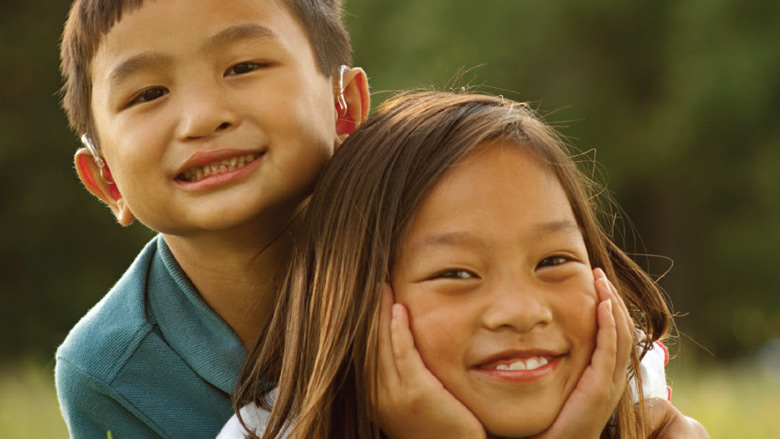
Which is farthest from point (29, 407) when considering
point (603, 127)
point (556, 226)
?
point (603, 127)

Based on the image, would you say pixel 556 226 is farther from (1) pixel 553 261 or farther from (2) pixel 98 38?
(2) pixel 98 38

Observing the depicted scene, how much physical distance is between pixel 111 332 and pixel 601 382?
5.44 ft

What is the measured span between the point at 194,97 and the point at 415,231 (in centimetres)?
82

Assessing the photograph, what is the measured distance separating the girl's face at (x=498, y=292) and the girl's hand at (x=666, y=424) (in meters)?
0.57

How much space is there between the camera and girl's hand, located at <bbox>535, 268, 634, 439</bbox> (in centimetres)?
302

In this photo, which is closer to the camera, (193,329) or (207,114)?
(207,114)

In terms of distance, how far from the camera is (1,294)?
16422 millimetres

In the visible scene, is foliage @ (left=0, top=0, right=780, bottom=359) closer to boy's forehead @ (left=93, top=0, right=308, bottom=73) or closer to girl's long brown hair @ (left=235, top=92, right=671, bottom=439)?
boy's forehead @ (left=93, top=0, right=308, bottom=73)

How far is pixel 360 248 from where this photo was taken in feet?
10.1

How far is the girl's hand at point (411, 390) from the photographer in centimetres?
297

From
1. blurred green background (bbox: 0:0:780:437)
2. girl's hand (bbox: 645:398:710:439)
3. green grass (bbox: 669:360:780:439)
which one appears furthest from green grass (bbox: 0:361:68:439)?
blurred green background (bbox: 0:0:780:437)

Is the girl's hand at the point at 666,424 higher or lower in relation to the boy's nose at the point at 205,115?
lower

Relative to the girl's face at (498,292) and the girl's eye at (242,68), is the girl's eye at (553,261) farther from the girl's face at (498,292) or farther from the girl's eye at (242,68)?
the girl's eye at (242,68)

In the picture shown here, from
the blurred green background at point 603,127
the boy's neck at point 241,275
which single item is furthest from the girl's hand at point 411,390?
the blurred green background at point 603,127
